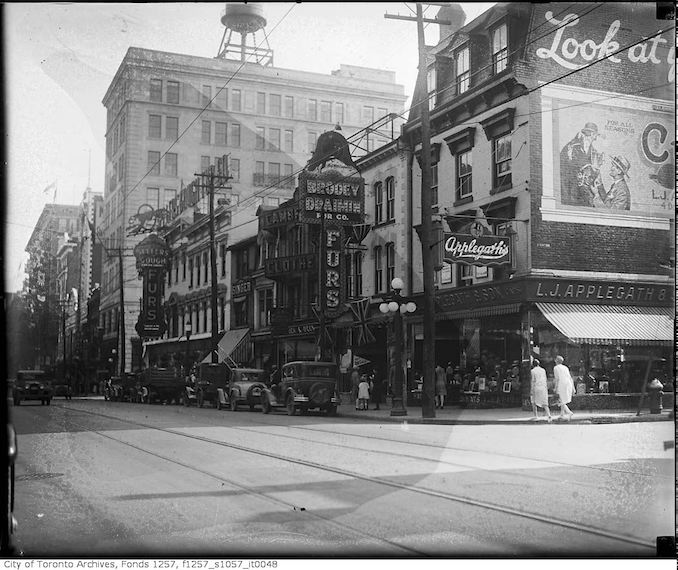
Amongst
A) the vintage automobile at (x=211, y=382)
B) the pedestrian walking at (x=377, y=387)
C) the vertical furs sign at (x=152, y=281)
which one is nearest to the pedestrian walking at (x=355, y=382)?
the pedestrian walking at (x=377, y=387)

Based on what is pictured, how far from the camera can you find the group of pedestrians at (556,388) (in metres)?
12.2

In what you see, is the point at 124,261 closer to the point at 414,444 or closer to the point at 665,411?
the point at 414,444

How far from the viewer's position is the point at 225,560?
553 cm

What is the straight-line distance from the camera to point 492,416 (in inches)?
651

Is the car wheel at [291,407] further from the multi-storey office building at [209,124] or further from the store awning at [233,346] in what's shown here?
the multi-storey office building at [209,124]

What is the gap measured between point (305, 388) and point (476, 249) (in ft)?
20.3

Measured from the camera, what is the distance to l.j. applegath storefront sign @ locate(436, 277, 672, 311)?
10227 mm

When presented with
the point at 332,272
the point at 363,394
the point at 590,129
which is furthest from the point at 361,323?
the point at 590,129

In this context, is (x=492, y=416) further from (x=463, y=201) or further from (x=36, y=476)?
(x=36, y=476)

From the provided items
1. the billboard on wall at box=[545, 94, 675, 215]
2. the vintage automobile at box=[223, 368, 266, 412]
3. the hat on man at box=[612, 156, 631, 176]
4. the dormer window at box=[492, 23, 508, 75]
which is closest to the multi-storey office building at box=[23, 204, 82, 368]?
the billboard on wall at box=[545, 94, 675, 215]

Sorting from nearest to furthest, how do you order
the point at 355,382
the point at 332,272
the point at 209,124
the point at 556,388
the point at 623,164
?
the point at 209,124, the point at 623,164, the point at 556,388, the point at 355,382, the point at 332,272

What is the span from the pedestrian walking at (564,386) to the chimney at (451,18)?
18.2 feet

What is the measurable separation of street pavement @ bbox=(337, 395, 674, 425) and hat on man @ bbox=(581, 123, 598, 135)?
426cm

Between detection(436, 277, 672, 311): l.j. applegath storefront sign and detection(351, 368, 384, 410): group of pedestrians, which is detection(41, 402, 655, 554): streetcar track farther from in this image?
detection(351, 368, 384, 410): group of pedestrians
